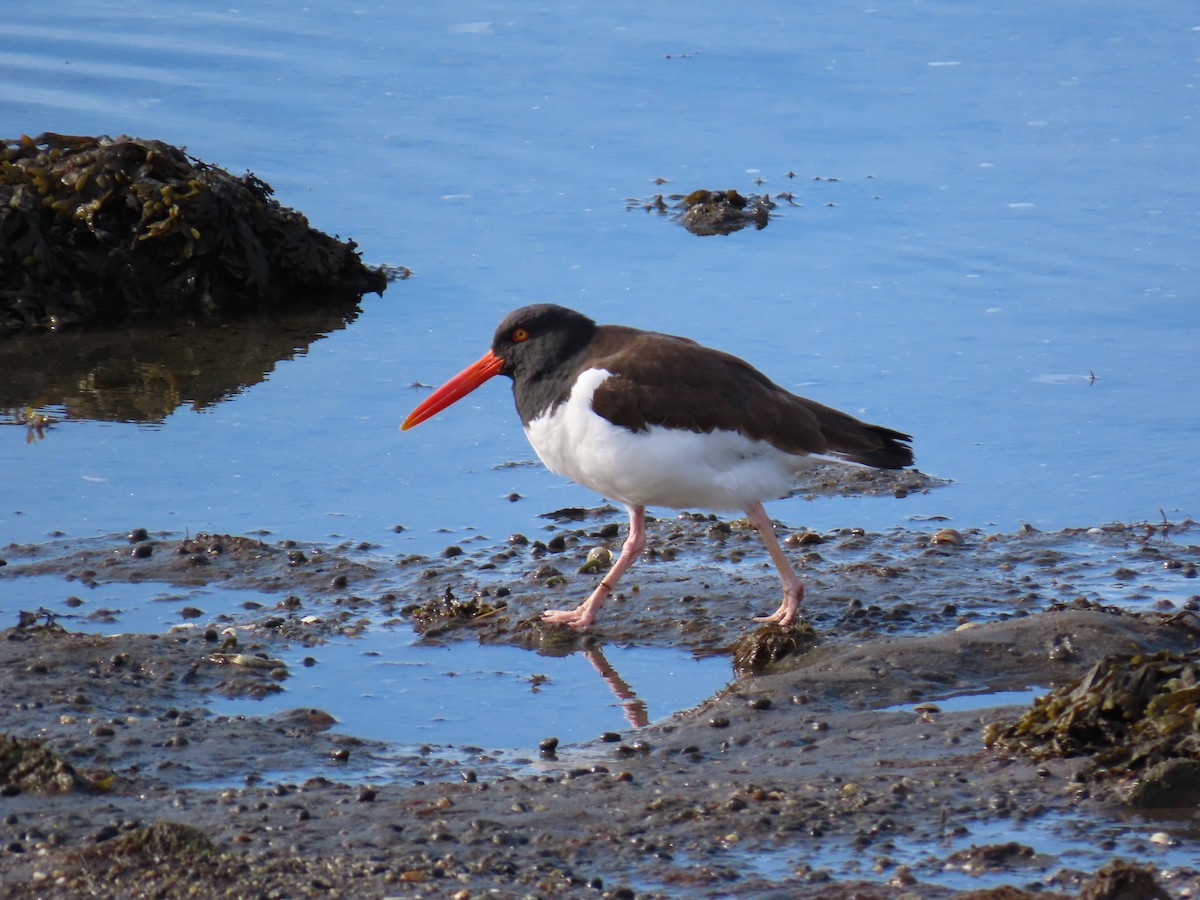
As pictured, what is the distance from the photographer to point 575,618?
20.6ft

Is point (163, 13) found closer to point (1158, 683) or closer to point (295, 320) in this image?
point (295, 320)

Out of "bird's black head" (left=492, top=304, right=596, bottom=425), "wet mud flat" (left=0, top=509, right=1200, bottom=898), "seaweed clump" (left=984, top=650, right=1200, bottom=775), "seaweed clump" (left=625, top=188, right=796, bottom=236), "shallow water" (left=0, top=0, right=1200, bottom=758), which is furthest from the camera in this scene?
"seaweed clump" (left=625, top=188, right=796, bottom=236)

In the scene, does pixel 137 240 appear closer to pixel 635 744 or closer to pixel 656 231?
pixel 656 231

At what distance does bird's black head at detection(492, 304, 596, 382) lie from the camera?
21.2ft

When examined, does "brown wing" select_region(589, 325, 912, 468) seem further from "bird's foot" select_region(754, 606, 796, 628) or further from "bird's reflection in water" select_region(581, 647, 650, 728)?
"bird's reflection in water" select_region(581, 647, 650, 728)

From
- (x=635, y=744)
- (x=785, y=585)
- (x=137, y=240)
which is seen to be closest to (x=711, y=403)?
(x=785, y=585)

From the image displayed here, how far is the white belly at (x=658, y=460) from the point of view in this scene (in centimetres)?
607

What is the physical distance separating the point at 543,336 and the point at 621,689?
1.44m

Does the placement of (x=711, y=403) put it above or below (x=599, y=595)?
above

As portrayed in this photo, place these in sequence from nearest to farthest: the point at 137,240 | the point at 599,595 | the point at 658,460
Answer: the point at 658,460, the point at 599,595, the point at 137,240

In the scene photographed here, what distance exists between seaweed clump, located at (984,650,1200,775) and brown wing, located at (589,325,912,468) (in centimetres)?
152

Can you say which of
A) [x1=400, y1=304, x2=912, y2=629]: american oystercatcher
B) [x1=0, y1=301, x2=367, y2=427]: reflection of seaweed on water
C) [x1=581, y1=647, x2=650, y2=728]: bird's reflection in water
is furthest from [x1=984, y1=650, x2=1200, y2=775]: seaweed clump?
[x1=0, y1=301, x2=367, y2=427]: reflection of seaweed on water

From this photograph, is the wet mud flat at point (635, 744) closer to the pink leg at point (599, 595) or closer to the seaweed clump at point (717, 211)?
the pink leg at point (599, 595)

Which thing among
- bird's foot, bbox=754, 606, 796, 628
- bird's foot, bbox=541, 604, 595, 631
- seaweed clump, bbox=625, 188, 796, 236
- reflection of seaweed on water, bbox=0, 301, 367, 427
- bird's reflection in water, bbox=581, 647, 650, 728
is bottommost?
bird's reflection in water, bbox=581, 647, 650, 728
